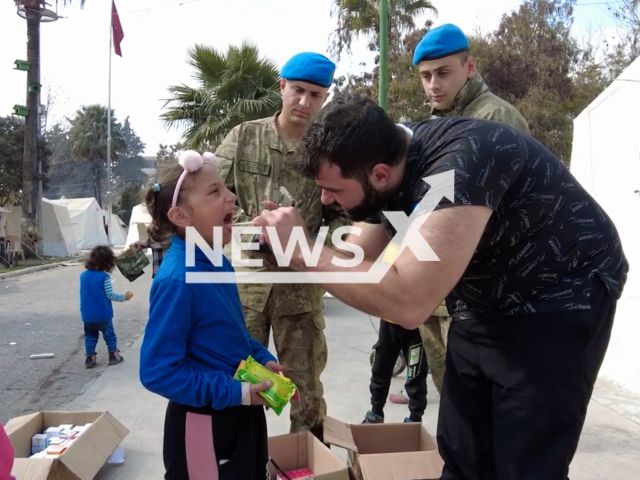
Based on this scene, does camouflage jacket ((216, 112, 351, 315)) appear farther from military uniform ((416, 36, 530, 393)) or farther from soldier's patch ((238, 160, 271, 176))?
military uniform ((416, 36, 530, 393))

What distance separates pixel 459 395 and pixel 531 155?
76 centimetres

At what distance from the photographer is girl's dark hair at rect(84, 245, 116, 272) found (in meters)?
4.98

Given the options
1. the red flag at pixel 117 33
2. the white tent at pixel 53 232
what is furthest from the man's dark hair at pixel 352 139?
the red flag at pixel 117 33

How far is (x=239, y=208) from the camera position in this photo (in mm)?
2492

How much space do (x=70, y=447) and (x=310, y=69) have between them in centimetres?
192

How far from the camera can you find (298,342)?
8.39 ft

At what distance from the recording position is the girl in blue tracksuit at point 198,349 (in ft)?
5.54

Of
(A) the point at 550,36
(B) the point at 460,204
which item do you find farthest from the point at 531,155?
(A) the point at 550,36

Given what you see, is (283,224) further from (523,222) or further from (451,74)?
(451,74)

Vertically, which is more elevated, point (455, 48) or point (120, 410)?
point (455, 48)

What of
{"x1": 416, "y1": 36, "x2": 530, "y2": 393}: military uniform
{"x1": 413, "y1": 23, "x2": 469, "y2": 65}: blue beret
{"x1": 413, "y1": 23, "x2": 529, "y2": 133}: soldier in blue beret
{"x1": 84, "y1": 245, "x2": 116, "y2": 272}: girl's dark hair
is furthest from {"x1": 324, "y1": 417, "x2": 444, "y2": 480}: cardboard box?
{"x1": 84, "y1": 245, "x2": 116, "y2": 272}: girl's dark hair

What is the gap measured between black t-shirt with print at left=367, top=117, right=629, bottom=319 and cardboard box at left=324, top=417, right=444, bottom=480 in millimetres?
1099

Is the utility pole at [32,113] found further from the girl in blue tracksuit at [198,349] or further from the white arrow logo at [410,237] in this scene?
the white arrow logo at [410,237]

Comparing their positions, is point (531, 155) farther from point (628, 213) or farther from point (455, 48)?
point (628, 213)
